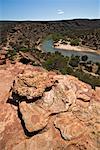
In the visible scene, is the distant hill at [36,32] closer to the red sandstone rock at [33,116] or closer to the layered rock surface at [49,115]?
the layered rock surface at [49,115]

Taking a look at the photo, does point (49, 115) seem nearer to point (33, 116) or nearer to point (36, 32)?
point (33, 116)

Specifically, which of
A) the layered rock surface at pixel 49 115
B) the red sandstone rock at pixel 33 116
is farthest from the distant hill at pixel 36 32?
the red sandstone rock at pixel 33 116

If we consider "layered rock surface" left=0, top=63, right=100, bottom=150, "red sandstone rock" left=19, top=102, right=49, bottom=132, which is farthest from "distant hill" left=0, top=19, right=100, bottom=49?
"red sandstone rock" left=19, top=102, right=49, bottom=132

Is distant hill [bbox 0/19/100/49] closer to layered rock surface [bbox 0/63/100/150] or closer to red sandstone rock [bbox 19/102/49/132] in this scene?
layered rock surface [bbox 0/63/100/150]

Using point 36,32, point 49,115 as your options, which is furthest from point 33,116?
point 36,32

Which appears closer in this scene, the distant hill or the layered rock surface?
the layered rock surface

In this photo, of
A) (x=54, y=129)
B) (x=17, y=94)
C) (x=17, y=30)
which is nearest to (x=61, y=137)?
(x=54, y=129)

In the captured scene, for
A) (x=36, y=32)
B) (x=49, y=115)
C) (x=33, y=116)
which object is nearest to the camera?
(x=33, y=116)

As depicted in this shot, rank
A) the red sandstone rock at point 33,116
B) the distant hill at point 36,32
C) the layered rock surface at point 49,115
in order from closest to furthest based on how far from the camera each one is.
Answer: the layered rock surface at point 49,115 < the red sandstone rock at point 33,116 < the distant hill at point 36,32
